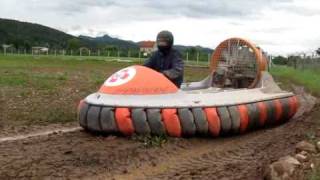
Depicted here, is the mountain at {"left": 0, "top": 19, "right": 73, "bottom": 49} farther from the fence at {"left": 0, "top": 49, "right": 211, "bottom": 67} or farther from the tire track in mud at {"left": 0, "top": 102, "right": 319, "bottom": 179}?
the tire track in mud at {"left": 0, "top": 102, "right": 319, "bottom": 179}

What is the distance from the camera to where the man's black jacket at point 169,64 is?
9.94m

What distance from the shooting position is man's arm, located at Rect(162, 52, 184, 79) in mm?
9908

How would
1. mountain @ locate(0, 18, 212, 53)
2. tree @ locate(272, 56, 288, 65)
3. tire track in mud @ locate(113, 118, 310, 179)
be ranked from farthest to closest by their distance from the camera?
mountain @ locate(0, 18, 212, 53) → tree @ locate(272, 56, 288, 65) → tire track in mud @ locate(113, 118, 310, 179)

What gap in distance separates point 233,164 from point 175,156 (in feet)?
2.96

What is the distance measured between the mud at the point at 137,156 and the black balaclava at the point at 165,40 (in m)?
1.68

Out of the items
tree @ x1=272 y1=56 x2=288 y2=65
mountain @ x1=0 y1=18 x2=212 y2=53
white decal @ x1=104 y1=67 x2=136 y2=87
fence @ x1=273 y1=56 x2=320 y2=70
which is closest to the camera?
white decal @ x1=104 y1=67 x2=136 y2=87

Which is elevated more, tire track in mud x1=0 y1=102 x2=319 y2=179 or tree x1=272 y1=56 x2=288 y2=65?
tree x1=272 y1=56 x2=288 y2=65

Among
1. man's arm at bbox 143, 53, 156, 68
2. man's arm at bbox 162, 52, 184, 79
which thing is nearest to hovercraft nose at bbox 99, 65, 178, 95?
man's arm at bbox 162, 52, 184, 79

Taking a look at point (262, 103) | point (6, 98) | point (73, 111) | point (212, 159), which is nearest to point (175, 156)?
point (212, 159)

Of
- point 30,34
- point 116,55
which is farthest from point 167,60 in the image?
point 30,34

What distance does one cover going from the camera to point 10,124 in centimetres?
1048

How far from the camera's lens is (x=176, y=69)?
999 centimetres

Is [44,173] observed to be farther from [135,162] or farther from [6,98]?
[6,98]

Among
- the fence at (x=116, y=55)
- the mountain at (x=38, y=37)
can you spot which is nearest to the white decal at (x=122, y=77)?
the fence at (x=116, y=55)
